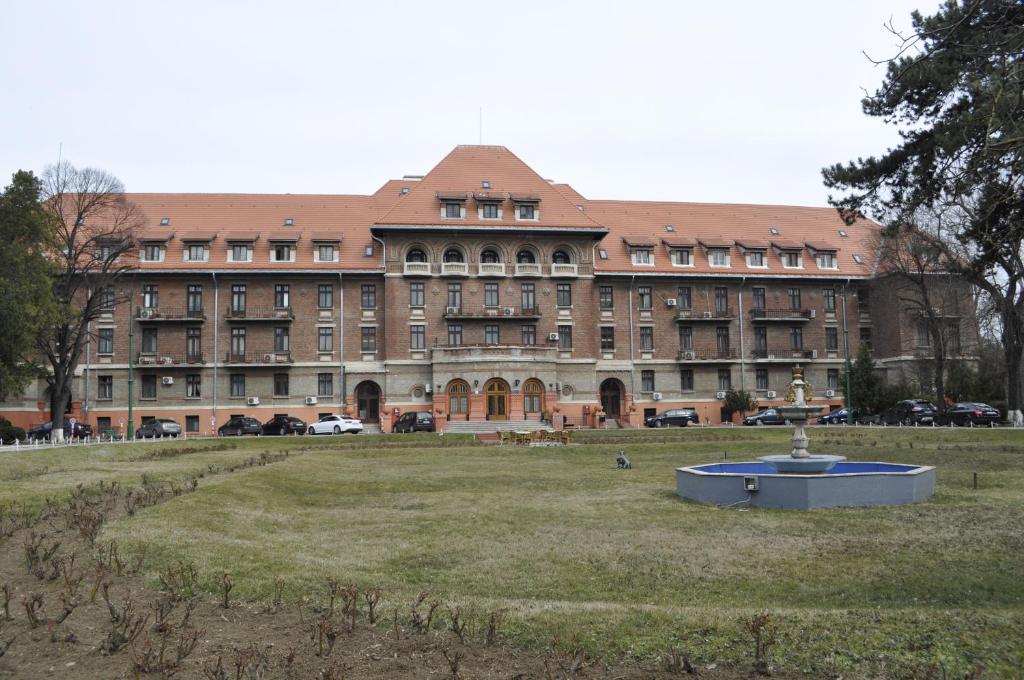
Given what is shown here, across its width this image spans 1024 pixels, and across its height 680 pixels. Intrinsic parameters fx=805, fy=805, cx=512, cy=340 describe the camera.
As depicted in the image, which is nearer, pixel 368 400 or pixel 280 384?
pixel 280 384

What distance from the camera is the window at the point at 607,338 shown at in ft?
186

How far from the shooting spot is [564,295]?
5509cm

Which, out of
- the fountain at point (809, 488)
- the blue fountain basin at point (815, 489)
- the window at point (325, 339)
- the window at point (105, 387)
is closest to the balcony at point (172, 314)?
the window at point (105, 387)

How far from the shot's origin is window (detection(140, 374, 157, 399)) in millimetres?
52469

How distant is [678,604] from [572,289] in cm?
4623

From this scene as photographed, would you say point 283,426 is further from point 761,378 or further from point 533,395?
point 761,378

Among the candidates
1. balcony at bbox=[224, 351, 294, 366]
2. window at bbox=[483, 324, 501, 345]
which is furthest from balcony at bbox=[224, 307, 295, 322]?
window at bbox=[483, 324, 501, 345]

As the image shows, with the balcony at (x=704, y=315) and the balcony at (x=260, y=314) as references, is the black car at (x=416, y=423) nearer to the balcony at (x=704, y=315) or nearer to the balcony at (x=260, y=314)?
the balcony at (x=260, y=314)

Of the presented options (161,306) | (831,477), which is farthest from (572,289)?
(831,477)

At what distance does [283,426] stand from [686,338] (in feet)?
93.3

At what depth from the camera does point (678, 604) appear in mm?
9414

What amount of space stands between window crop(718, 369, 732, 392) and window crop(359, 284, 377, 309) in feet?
81.9

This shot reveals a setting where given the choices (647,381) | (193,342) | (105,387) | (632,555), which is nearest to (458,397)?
(647,381)

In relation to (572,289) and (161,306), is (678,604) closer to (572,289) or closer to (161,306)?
(572,289)
